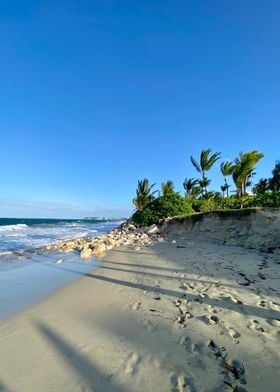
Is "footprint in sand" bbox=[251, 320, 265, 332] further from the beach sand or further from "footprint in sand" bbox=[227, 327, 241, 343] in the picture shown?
"footprint in sand" bbox=[227, 327, 241, 343]

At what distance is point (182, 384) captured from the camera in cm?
228

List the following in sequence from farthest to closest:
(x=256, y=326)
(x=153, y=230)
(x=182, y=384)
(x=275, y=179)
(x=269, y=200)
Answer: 1. (x=275, y=179)
2. (x=153, y=230)
3. (x=269, y=200)
4. (x=256, y=326)
5. (x=182, y=384)

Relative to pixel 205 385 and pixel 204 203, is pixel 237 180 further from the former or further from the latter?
pixel 205 385

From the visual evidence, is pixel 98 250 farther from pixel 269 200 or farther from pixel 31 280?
pixel 269 200

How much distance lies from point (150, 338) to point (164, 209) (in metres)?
15.4

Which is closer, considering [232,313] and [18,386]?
[18,386]

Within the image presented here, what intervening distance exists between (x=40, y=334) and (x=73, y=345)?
628mm

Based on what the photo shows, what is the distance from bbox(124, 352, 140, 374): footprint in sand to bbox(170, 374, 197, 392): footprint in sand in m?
0.39

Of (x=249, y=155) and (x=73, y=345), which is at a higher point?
(x=249, y=155)

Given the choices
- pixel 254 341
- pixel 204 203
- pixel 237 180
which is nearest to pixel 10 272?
pixel 254 341

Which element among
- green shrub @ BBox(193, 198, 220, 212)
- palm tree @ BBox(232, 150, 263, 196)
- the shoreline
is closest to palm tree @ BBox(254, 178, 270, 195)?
palm tree @ BBox(232, 150, 263, 196)

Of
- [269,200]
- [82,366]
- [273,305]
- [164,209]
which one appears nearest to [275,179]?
[269,200]

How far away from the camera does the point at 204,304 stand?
4.06 meters

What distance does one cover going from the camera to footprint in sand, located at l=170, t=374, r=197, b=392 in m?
2.21
